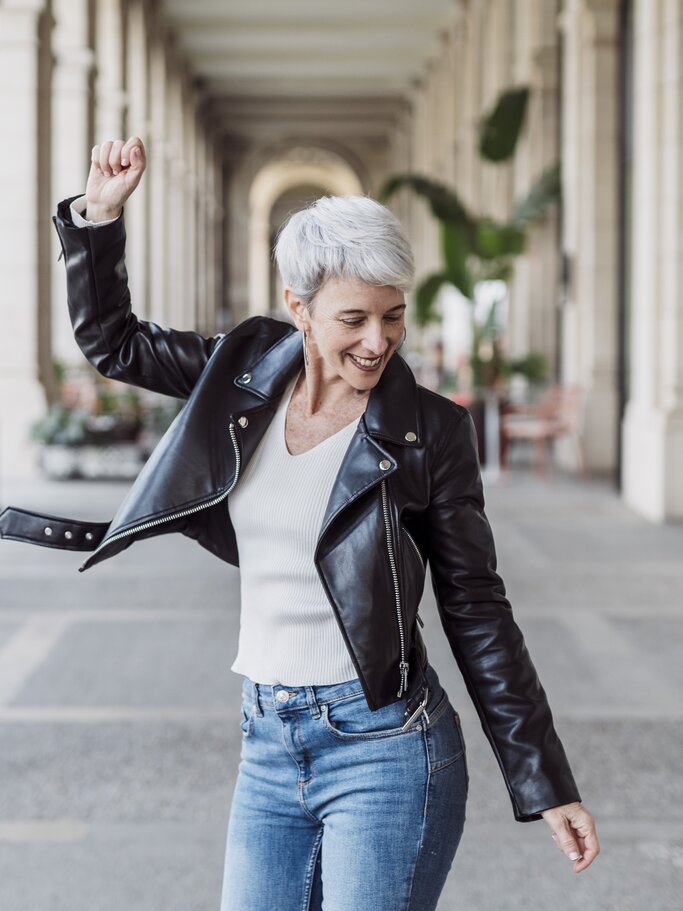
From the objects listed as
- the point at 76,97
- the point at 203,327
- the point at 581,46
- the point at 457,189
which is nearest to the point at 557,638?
the point at 581,46

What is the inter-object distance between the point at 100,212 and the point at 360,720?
91 cm

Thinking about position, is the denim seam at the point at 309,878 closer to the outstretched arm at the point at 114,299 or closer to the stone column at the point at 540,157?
the outstretched arm at the point at 114,299

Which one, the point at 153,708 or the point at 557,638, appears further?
the point at 557,638

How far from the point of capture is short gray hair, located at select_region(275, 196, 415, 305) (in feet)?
6.15

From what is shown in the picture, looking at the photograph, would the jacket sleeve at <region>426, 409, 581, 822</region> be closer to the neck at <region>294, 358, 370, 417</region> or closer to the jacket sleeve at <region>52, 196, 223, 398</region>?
the neck at <region>294, 358, 370, 417</region>

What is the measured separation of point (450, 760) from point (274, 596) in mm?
365

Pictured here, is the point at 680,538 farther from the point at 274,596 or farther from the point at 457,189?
the point at 457,189

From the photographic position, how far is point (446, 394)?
18.1 m

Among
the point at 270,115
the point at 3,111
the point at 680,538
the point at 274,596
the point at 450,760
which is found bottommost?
the point at 680,538

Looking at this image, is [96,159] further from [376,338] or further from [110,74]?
[110,74]

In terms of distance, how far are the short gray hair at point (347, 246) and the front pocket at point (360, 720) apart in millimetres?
615

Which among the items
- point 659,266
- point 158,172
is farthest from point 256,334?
point 158,172

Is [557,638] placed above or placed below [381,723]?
below

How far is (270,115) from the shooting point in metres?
43.2
